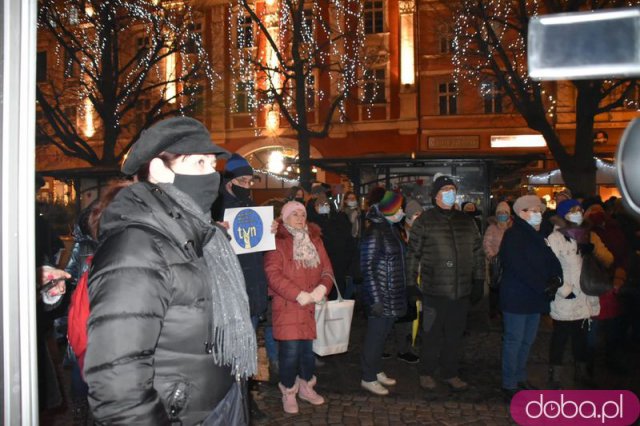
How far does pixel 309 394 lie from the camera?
5293 millimetres

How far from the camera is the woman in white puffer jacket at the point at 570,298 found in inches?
216

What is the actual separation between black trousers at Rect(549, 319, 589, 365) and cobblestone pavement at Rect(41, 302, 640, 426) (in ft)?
1.02

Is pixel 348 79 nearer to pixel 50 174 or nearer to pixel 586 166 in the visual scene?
pixel 586 166

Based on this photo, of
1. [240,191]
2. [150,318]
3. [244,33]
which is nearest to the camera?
[150,318]

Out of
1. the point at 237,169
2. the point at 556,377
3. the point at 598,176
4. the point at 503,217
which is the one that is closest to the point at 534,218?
the point at 556,377

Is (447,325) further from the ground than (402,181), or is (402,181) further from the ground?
(402,181)

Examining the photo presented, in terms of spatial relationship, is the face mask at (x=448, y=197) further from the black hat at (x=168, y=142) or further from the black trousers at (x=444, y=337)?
the black hat at (x=168, y=142)

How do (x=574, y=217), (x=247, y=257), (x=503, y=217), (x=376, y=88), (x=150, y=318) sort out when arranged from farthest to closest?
(x=376, y=88), (x=503, y=217), (x=574, y=217), (x=247, y=257), (x=150, y=318)

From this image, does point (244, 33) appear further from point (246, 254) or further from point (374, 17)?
point (246, 254)

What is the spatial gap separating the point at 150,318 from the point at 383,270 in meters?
3.91

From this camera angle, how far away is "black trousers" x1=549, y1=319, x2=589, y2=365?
5543mm

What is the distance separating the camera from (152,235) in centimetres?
192

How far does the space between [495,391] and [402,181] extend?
709 cm

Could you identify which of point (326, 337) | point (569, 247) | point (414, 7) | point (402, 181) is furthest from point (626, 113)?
point (326, 337)
